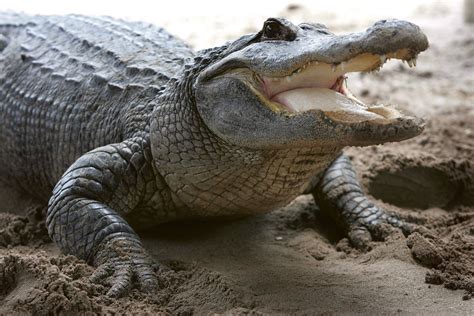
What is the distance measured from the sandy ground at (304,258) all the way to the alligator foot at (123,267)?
2.2 inches

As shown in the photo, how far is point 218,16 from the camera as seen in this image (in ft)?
32.2

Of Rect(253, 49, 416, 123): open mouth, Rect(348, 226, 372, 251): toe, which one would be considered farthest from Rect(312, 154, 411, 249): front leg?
Rect(253, 49, 416, 123): open mouth

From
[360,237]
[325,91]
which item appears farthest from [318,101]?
[360,237]

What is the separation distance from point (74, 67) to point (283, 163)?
1664mm

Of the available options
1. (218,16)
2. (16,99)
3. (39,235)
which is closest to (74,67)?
(16,99)

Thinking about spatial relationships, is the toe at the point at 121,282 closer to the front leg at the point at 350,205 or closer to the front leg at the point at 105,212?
the front leg at the point at 105,212

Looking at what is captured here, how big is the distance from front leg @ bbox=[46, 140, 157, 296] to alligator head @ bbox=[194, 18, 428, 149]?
20.7 inches

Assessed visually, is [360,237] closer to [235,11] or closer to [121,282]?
[121,282]

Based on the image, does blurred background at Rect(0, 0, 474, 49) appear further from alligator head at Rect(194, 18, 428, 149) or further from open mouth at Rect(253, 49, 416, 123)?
open mouth at Rect(253, 49, 416, 123)

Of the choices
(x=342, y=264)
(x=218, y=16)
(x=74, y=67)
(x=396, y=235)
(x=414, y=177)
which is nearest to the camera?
(x=342, y=264)

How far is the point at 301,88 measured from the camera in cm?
312

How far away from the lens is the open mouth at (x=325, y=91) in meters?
2.92

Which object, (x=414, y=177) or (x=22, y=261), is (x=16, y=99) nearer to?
(x=22, y=261)

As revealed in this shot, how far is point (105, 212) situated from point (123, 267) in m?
0.35
